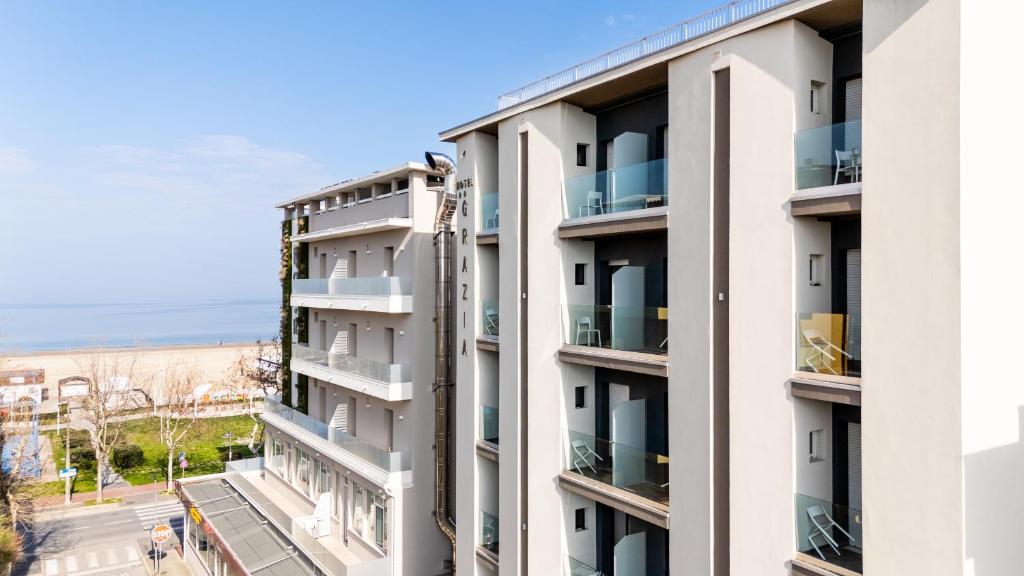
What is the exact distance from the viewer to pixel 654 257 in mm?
13023

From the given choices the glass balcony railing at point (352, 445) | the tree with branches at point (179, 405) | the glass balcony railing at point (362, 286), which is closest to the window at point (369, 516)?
the glass balcony railing at point (352, 445)

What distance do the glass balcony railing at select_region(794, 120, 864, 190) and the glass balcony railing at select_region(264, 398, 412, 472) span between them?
1458cm

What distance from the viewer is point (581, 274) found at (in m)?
14.5

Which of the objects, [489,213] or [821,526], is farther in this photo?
[489,213]

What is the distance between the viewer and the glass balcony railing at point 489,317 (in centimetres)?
1630

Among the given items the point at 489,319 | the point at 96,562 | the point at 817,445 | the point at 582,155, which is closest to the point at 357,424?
the point at 489,319

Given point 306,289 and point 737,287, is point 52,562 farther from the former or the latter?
point 737,287

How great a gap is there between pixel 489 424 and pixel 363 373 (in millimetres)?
6886

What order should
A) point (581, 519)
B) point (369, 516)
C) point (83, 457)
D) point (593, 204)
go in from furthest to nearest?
point (83, 457)
point (369, 516)
point (581, 519)
point (593, 204)

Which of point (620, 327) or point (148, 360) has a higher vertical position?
point (620, 327)

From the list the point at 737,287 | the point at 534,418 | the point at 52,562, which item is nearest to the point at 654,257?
the point at 737,287

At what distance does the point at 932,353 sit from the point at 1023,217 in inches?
97.8

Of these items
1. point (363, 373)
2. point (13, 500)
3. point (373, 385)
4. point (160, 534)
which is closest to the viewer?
point (373, 385)

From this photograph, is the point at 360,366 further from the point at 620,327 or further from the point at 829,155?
the point at 829,155
